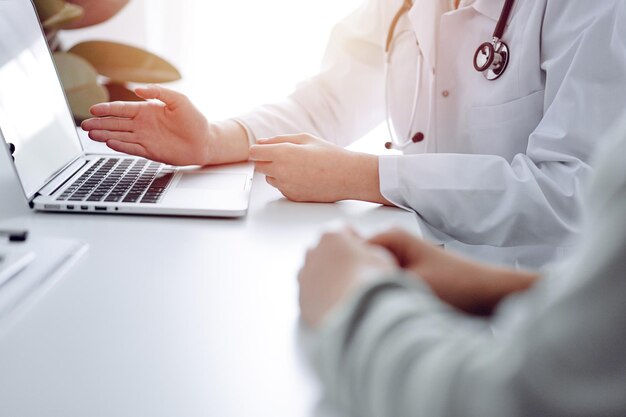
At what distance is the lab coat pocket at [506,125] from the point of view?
0.94 m

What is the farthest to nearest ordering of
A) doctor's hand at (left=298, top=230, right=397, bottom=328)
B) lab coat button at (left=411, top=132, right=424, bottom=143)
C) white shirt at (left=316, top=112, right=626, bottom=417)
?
lab coat button at (left=411, top=132, right=424, bottom=143) < doctor's hand at (left=298, top=230, right=397, bottom=328) < white shirt at (left=316, top=112, right=626, bottom=417)

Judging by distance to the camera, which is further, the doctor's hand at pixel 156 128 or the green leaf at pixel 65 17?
the green leaf at pixel 65 17

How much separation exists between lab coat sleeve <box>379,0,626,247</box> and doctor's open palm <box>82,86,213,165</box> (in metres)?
0.33

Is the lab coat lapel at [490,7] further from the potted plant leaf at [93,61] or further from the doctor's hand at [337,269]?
the potted plant leaf at [93,61]

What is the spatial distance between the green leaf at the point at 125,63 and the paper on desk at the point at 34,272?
1268mm

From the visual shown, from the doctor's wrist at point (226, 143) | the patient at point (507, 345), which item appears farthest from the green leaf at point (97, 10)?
the patient at point (507, 345)

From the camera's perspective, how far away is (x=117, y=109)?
95 centimetres

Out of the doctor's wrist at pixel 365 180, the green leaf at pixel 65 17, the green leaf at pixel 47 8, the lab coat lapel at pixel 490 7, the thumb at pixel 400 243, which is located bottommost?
the doctor's wrist at pixel 365 180

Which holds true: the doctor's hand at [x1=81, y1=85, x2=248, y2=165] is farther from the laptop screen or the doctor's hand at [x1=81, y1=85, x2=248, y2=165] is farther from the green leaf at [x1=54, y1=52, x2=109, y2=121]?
the green leaf at [x1=54, y1=52, x2=109, y2=121]

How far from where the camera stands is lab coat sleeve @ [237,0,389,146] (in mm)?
1229

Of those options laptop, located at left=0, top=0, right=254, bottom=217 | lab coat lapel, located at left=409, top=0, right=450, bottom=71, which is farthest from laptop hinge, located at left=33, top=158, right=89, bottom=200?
lab coat lapel, located at left=409, top=0, right=450, bottom=71

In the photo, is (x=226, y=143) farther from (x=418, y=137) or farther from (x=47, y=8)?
(x=47, y=8)

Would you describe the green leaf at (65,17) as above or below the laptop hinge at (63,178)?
above

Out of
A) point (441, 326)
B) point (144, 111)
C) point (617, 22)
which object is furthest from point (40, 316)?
point (617, 22)
